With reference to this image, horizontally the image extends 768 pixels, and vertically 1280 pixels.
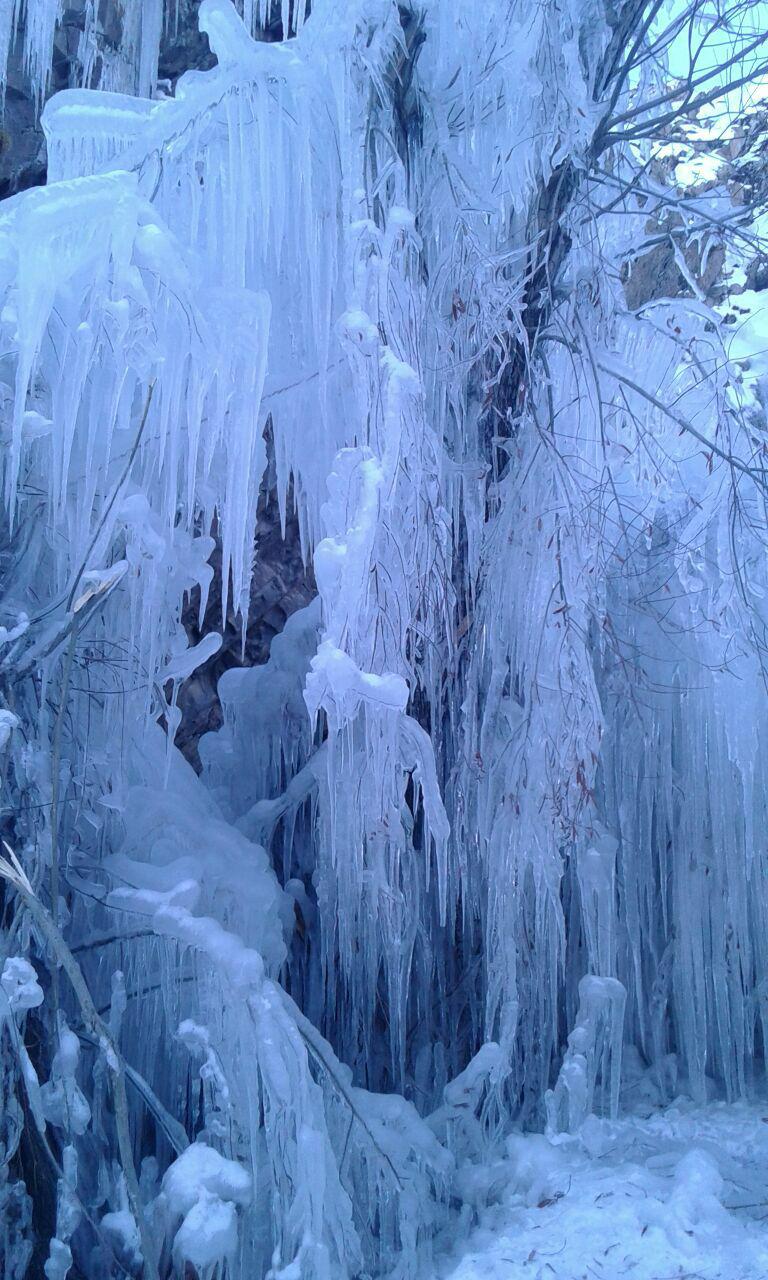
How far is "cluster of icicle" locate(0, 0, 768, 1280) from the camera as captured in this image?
283 centimetres

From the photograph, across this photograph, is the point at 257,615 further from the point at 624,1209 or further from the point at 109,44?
the point at 624,1209

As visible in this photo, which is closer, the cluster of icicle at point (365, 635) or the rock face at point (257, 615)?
the cluster of icicle at point (365, 635)

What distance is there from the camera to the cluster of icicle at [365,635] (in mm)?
2832

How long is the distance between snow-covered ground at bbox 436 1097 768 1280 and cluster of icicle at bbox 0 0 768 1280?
0.57 feet

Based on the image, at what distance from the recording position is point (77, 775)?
128 inches

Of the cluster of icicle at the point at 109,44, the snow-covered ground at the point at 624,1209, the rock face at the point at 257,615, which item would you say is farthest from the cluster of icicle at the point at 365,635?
the cluster of icicle at the point at 109,44

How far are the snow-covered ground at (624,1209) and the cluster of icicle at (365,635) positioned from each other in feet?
0.57

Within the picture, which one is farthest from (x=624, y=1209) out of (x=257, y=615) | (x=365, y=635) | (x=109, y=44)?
(x=109, y=44)

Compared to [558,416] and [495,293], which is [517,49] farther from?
[558,416]

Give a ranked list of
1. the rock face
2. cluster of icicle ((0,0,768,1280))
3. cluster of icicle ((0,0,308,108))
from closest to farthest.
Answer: cluster of icicle ((0,0,768,1280)), cluster of icicle ((0,0,308,108)), the rock face

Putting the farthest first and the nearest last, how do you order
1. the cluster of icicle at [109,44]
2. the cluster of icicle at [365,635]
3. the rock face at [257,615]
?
1. the rock face at [257,615]
2. the cluster of icicle at [109,44]
3. the cluster of icicle at [365,635]

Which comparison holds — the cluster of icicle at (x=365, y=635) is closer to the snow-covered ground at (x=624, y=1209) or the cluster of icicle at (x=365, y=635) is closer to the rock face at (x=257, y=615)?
the snow-covered ground at (x=624, y=1209)

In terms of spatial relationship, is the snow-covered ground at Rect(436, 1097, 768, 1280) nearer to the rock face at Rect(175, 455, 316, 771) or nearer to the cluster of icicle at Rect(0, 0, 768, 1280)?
the cluster of icicle at Rect(0, 0, 768, 1280)

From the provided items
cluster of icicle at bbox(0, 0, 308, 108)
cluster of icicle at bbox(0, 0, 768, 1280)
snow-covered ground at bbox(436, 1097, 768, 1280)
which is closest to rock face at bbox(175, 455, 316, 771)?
cluster of icicle at bbox(0, 0, 768, 1280)
